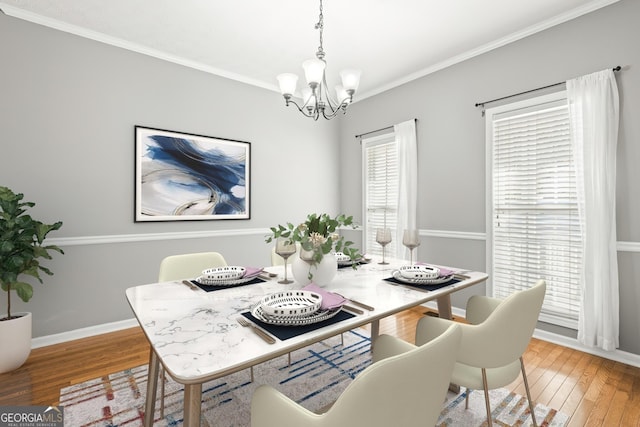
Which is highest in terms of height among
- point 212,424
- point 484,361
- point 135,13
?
point 135,13

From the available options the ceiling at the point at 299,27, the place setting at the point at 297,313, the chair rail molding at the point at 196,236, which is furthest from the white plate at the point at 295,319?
the ceiling at the point at 299,27

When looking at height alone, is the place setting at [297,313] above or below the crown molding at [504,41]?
below

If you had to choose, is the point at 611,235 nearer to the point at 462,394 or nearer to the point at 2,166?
the point at 462,394

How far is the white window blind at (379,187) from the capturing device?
13.3 feet

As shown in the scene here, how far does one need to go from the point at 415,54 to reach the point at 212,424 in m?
3.58

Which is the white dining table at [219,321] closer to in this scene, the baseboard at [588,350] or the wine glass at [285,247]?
the wine glass at [285,247]

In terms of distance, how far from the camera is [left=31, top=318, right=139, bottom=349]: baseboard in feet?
8.67

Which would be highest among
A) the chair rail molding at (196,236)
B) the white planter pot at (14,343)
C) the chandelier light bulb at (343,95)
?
the chandelier light bulb at (343,95)

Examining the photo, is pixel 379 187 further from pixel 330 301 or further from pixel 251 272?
pixel 330 301

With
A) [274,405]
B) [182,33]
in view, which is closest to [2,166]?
[182,33]

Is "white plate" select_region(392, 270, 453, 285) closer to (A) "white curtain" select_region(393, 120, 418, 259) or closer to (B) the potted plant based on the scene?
(A) "white curtain" select_region(393, 120, 418, 259)

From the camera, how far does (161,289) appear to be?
63.6 inches

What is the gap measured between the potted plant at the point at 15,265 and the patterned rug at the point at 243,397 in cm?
61

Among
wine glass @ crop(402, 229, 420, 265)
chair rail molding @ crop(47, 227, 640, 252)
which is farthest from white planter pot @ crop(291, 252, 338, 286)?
chair rail molding @ crop(47, 227, 640, 252)
